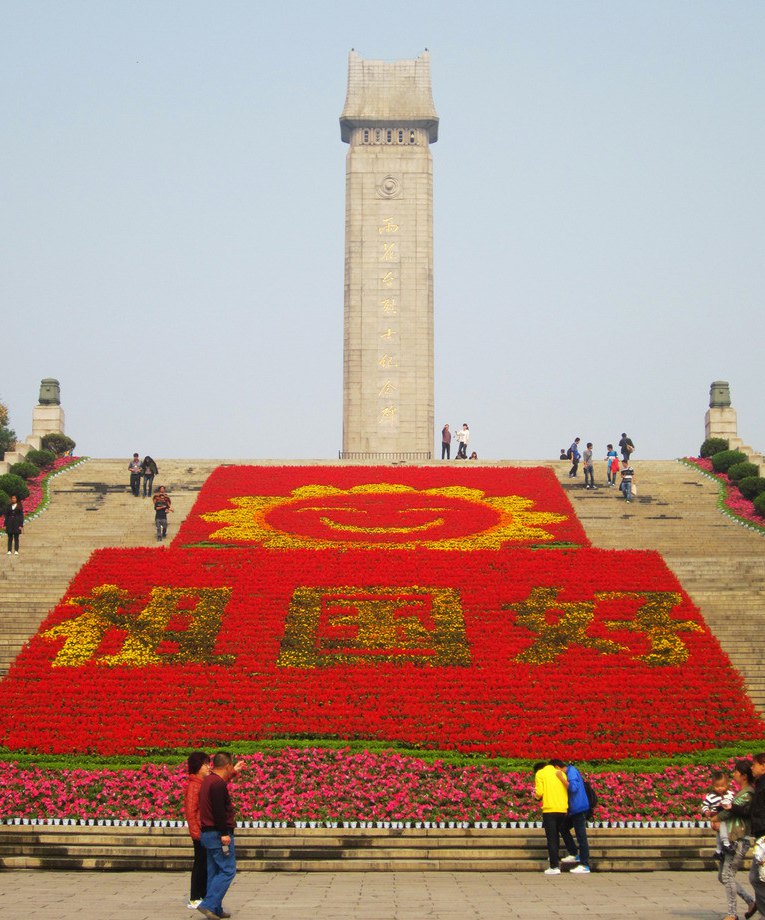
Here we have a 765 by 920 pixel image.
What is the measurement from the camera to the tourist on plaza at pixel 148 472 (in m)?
40.4

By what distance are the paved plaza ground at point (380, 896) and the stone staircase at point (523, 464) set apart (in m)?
0.35

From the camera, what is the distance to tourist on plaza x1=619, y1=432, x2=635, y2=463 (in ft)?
144

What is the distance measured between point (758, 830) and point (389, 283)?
50287 mm

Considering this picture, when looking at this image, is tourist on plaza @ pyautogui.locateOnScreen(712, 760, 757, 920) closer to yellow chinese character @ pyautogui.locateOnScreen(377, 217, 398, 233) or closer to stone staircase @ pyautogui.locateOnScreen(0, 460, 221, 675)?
stone staircase @ pyautogui.locateOnScreen(0, 460, 221, 675)

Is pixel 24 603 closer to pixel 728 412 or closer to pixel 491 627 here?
pixel 491 627

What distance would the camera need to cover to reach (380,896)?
1502 cm

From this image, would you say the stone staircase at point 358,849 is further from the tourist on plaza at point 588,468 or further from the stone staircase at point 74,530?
the tourist on plaza at point 588,468

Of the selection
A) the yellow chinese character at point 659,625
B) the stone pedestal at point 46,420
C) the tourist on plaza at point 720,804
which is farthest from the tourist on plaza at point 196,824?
the stone pedestal at point 46,420

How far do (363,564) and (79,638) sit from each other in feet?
23.7

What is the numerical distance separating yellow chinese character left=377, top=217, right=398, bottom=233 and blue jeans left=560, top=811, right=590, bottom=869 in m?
47.5

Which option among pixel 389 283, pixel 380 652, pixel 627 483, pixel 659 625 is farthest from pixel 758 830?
pixel 389 283

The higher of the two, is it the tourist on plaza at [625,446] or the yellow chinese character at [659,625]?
the tourist on plaza at [625,446]

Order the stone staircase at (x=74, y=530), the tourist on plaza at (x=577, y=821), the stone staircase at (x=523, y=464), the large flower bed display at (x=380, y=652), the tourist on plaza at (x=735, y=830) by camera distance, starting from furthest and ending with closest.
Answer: the stone staircase at (x=74, y=530) < the large flower bed display at (x=380, y=652) < the stone staircase at (x=523, y=464) < the tourist on plaza at (x=577, y=821) < the tourist on plaza at (x=735, y=830)

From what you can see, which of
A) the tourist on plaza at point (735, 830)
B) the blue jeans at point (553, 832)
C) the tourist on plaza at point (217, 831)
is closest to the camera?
the tourist on plaza at point (735, 830)
